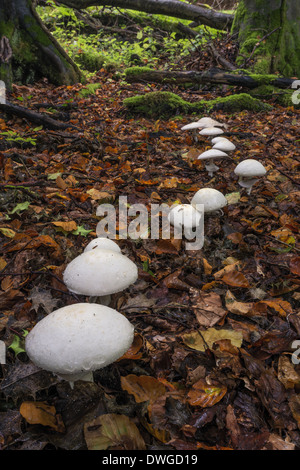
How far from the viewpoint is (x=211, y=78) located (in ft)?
26.6

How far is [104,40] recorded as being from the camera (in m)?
14.8

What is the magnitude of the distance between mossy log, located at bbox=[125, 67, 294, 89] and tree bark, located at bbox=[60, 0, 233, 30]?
16.1ft

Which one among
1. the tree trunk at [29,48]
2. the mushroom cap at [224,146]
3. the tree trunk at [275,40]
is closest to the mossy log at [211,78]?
the tree trunk at [275,40]

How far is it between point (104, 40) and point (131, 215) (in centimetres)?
1441

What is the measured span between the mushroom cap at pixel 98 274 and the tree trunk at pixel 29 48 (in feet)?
20.8

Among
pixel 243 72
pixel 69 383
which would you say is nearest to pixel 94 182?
pixel 69 383

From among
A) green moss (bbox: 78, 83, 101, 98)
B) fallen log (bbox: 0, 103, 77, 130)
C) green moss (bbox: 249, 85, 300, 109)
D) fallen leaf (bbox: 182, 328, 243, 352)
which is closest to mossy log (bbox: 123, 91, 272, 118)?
green moss (bbox: 249, 85, 300, 109)

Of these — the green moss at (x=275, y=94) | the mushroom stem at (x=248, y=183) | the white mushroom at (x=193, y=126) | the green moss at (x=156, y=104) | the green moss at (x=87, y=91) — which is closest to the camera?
the mushroom stem at (x=248, y=183)

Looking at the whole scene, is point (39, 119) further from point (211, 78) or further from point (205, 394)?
point (205, 394)

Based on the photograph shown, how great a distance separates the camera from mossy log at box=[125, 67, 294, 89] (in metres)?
8.09

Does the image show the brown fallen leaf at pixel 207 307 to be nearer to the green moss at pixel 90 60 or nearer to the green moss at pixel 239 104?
the green moss at pixel 239 104

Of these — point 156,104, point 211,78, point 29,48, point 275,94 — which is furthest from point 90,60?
point 275,94

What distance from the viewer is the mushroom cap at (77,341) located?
59.9 inches

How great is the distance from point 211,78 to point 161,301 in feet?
24.1
